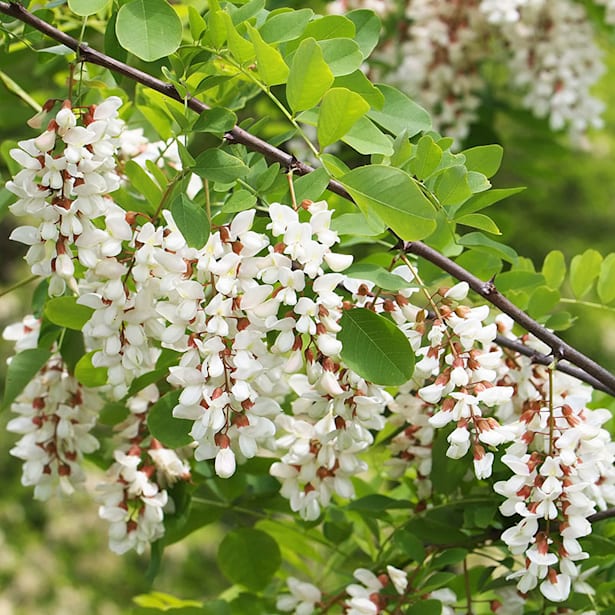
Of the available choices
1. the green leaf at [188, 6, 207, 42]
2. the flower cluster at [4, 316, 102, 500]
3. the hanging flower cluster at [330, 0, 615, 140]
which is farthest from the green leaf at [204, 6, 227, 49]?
the hanging flower cluster at [330, 0, 615, 140]

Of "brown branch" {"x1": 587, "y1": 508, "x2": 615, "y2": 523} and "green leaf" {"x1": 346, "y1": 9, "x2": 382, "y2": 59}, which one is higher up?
"green leaf" {"x1": 346, "y1": 9, "x2": 382, "y2": 59}

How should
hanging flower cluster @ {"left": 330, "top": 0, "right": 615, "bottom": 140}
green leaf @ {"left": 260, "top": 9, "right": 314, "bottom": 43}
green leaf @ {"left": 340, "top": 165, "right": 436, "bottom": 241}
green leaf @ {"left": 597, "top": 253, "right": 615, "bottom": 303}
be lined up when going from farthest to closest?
hanging flower cluster @ {"left": 330, "top": 0, "right": 615, "bottom": 140} → green leaf @ {"left": 597, "top": 253, "right": 615, "bottom": 303} → green leaf @ {"left": 260, "top": 9, "right": 314, "bottom": 43} → green leaf @ {"left": 340, "top": 165, "right": 436, "bottom": 241}

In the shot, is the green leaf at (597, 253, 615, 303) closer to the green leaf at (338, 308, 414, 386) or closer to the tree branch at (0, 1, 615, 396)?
the tree branch at (0, 1, 615, 396)

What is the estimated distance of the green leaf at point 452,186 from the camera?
2.15ft

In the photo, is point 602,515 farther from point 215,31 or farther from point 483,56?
point 483,56

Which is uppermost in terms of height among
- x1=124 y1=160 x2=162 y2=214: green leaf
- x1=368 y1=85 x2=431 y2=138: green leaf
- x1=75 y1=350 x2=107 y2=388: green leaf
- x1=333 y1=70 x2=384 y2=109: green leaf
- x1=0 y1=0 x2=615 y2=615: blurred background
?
x1=333 y1=70 x2=384 y2=109: green leaf

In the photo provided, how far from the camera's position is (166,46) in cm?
65

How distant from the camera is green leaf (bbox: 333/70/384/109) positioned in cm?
70

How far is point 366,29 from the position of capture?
2.60ft

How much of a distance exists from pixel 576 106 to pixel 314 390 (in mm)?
1218

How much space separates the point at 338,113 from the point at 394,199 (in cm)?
7

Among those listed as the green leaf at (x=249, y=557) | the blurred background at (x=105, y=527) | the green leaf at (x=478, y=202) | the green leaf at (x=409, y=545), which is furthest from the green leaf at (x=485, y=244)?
the blurred background at (x=105, y=527)

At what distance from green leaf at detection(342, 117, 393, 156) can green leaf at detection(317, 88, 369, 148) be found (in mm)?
20

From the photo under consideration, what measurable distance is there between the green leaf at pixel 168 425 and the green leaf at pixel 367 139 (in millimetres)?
233
